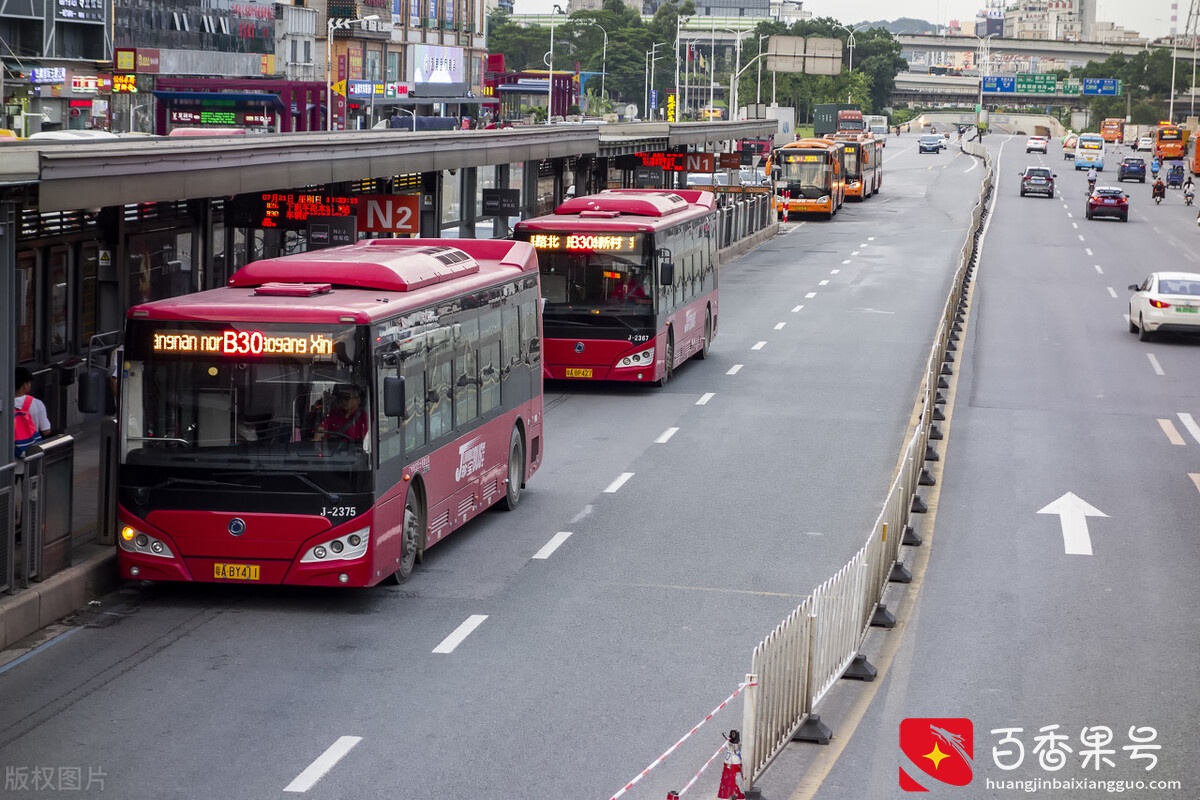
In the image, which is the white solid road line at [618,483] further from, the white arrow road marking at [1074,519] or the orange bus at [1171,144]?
the orange bus at [1171,144]

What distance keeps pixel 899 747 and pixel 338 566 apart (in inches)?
198

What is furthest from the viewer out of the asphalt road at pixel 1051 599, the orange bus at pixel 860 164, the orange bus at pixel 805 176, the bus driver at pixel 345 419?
the orange bus at pixel 860 164

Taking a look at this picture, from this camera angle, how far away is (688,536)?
16.7m

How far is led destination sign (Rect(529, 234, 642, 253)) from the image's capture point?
25.6 metres

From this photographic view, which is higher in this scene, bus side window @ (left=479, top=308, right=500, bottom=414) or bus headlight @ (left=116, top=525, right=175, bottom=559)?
bus side window @ (left=479, top=308, right=500, bottom=414)

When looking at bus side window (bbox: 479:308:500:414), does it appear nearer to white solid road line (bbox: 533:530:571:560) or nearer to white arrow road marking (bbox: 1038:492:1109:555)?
white solid road line (bbox: 533:530:571:560)

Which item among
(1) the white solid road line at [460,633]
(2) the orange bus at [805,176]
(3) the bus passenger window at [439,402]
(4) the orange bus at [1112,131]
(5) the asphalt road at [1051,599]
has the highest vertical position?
(4) the orange bus at [1112,131]

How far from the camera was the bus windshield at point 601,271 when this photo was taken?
2567cm

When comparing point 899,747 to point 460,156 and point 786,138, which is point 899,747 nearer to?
point 460,156

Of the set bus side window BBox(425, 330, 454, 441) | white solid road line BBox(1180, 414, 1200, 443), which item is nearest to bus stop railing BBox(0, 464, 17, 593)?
bus side window BBox(425, 330, 454, 441)

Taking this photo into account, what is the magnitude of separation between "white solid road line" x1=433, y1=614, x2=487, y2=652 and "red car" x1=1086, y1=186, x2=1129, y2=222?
62788 millimetres

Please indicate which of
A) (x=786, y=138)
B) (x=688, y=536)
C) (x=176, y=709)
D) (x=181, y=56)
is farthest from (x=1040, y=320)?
(x=786, y=138)

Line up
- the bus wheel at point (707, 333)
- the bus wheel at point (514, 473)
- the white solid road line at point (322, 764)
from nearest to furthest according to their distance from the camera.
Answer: the white solid road line at point (322, 764) → the bus wheel at point (514, 473) → the bus wheel at point (707, 333)

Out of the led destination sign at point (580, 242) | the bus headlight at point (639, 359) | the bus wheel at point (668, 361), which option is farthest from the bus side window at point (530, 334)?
the bus wheel at point (668, 361)
